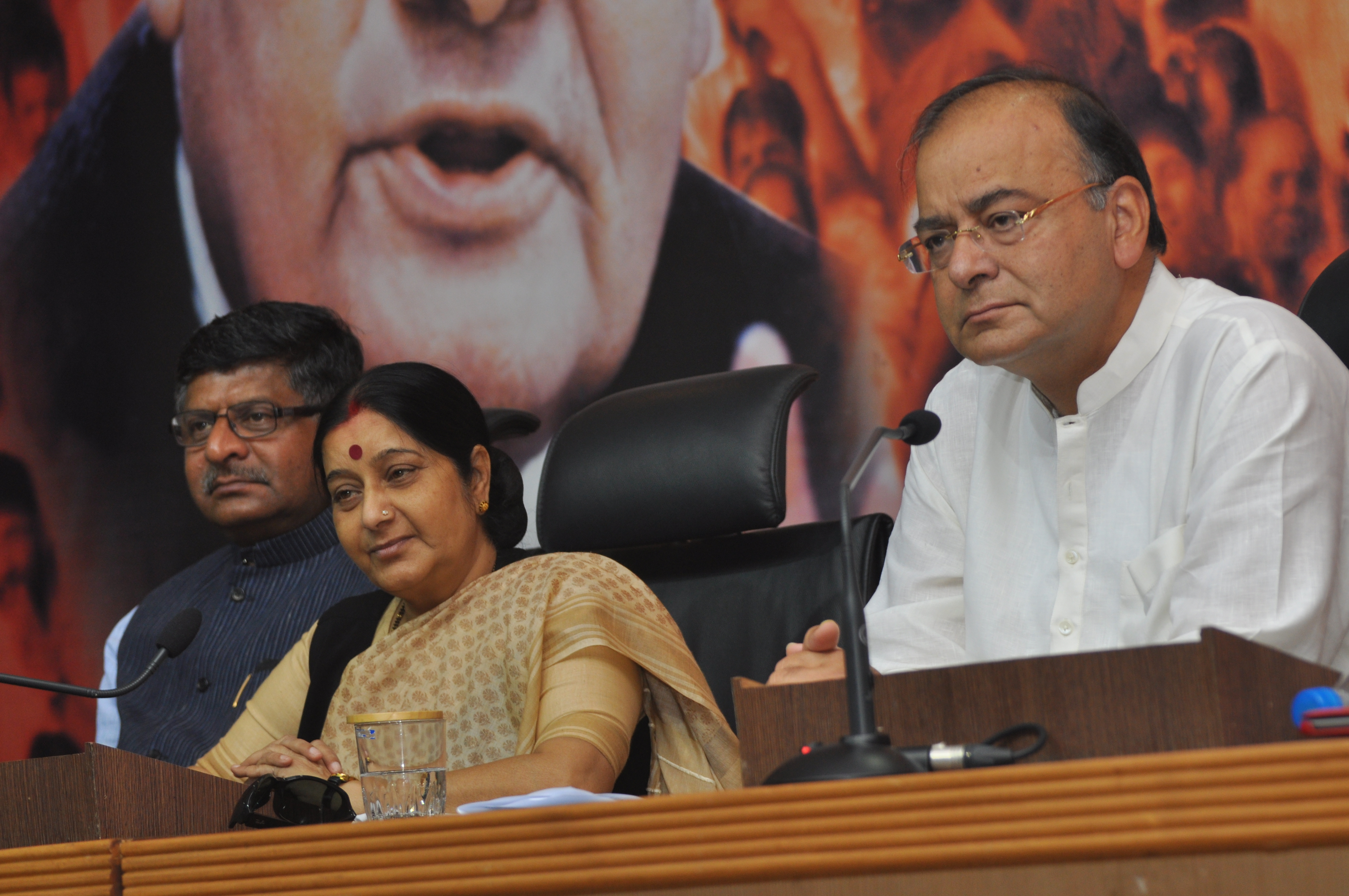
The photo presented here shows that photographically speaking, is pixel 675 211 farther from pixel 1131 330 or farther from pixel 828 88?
pixel 1131 330

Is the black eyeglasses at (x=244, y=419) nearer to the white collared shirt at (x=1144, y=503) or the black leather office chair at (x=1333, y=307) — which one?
the white collared shirt at (x=1144, y=503)

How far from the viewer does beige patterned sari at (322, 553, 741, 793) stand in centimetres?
190

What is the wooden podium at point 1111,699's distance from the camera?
2.96ft

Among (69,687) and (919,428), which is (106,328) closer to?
(69,687)

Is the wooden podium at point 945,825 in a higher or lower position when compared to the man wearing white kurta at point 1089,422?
lower

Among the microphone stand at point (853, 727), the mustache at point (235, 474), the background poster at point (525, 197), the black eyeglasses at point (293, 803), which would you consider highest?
the background poster at point (525, 197)

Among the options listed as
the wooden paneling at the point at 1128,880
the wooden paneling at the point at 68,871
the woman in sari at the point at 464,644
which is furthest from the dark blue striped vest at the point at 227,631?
the wooden paneling at the point at 1128,880

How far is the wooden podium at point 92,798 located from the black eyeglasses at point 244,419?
1426mm

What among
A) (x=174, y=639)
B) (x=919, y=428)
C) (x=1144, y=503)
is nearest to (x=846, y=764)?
(x=919, y=428)

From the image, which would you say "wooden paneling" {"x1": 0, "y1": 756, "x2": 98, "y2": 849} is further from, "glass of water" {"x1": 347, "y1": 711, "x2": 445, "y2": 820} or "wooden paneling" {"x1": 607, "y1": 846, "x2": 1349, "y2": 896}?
"wooden paneling" {"x1": 607, "y1": 846, "x2": 1349, "y2": 896}

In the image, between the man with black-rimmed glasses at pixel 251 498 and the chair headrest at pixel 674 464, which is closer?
the chair headrest at pixel 674 464

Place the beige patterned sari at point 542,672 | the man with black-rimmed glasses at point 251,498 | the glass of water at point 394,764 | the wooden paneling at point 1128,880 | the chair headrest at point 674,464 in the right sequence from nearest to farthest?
the wooden paneling at point 1128,880 < the glass of water at point 394,764 < the beige patterned sari at point 542,672 < the chair headrest at point 674,464 < the man with black-rimmed glasses at point 251,498

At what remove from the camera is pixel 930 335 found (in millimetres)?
2803

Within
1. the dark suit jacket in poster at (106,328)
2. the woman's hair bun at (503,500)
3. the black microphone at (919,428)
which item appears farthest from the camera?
the dark suit jacket in poster at (106,328)
